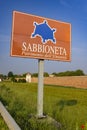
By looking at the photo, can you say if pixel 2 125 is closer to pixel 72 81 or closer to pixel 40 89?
pixel 40 89

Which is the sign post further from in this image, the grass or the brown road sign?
the grass

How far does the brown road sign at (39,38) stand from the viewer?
30.4 ft

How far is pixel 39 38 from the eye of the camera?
9.67m

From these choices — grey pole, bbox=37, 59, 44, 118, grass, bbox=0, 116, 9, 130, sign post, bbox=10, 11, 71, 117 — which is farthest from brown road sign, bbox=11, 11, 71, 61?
grass, bbox=0, 116, 9, 130

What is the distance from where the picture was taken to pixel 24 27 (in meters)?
9.40

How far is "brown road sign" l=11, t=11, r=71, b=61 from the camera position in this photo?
9.26m

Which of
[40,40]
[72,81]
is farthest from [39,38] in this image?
[72,81]

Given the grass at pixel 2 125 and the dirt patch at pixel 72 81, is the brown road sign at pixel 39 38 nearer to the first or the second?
the grass at pixel 2 125

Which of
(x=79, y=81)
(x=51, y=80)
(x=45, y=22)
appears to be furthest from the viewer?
(x=51, y=80)

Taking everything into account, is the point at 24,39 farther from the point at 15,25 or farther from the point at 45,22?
the point at 45,22

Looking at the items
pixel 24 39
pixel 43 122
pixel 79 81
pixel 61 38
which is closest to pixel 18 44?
pixel 24 39

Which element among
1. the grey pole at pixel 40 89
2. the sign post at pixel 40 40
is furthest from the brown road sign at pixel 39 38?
the grey pole at pixel 40 89

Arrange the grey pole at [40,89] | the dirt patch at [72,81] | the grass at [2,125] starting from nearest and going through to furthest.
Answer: the grass at [2,125], the grey pole at [40,89], the dirt patch at [72,81]

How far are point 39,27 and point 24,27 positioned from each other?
553mm
